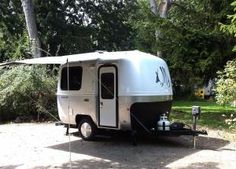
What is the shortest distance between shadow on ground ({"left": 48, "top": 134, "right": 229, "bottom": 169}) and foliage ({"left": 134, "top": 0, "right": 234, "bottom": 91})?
190 inches

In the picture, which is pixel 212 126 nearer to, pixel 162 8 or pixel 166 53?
pixel 166 53

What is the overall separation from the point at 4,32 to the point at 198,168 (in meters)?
24.1

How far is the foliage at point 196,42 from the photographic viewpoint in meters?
17.1

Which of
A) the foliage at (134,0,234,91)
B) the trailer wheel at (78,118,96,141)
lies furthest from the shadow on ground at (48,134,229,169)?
the foliage at (134,0,234,91)

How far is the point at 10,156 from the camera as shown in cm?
1113

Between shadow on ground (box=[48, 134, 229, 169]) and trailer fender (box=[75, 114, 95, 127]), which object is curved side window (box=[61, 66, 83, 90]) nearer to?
trailer fender (box=[75, 114, 95, 127])

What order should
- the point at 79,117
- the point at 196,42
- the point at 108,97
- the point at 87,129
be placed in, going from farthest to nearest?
the point at 196,42 < the point at 79,117 < the point at 87,129 < the point at 108,97

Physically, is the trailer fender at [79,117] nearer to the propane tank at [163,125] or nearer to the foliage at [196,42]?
the propane tank at [163,125]

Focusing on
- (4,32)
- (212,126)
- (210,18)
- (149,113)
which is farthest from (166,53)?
(4,32)

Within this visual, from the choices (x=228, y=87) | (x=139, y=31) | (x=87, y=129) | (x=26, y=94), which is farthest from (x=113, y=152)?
(x=139, y=31)

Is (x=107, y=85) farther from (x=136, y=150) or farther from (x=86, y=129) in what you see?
(x=136, y=150)

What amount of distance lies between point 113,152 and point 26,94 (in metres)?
8.56

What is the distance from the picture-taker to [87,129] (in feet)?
43.2

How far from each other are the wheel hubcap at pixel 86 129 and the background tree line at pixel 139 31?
5.38 meters
